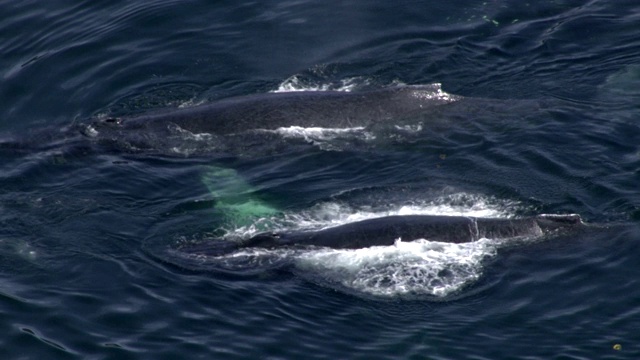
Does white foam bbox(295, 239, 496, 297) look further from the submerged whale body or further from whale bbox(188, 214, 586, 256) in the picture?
the submerged whale body

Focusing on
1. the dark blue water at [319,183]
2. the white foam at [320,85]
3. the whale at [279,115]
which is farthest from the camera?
the white foam at [320,85]

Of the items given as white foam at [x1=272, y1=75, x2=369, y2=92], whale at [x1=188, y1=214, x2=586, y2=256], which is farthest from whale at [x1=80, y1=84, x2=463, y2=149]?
whale at [x1=188, y1=214, x2=586, y2=256]

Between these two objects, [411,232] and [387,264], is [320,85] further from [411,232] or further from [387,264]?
[387,264]

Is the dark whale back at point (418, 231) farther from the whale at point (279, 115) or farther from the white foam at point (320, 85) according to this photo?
the white foam at point (320, 85)

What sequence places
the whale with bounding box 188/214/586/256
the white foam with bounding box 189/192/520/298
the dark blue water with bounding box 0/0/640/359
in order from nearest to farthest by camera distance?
1. the dark blue water with bounding box 0/0/640/359
2. the white foam with bounding box 189/192/520/298
3. the whale with bounding box 188/214/586/256

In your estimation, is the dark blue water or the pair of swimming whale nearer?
the dark blue water

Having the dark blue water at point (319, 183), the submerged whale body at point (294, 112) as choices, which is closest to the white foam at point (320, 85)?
the dark blue water at point (319, 183)

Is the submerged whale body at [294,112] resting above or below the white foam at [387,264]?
above
